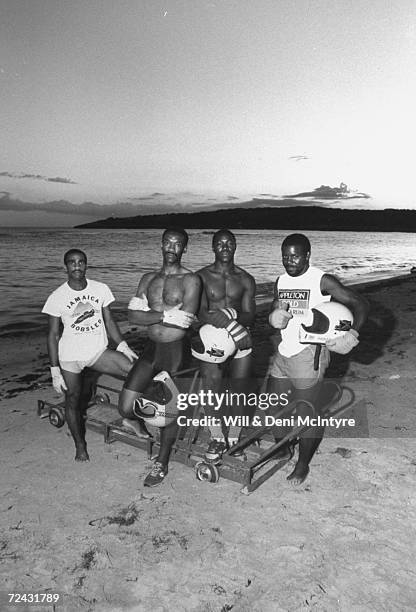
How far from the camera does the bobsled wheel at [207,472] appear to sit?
Answer: 477 centimetres

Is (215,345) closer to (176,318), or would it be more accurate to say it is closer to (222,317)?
(222,317)

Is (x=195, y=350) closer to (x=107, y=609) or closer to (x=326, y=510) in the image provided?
(x=326, y=510)

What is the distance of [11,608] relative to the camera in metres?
3.30

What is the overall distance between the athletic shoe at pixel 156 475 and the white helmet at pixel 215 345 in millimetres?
1317

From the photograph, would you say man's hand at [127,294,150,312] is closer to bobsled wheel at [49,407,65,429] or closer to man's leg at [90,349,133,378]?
man's leg at [90,349,133,378]

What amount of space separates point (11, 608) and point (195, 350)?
2.84m

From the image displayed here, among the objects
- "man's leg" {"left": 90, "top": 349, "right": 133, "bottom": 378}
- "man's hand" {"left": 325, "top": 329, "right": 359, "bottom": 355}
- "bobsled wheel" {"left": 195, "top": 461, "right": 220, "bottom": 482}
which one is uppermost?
"man's hand" {"left": 325, "top": 329, "right": 359, "bottom": 355}

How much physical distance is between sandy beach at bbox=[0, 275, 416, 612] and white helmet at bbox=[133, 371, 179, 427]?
2.33 ft

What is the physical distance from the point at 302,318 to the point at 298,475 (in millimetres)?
1812

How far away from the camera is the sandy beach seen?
11.2ft

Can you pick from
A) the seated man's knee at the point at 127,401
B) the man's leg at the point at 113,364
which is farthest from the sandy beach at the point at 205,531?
the man's leg at the point at 113,364

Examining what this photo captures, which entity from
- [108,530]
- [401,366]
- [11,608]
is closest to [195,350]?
[108,530]

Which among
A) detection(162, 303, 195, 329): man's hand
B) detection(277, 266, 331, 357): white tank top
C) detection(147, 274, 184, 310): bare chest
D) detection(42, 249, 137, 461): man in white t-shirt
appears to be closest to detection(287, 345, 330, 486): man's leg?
detection(277, 266, 331, 357): white tank top

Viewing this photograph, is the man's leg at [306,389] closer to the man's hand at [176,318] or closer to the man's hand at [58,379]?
the man's hand at [176,318]
